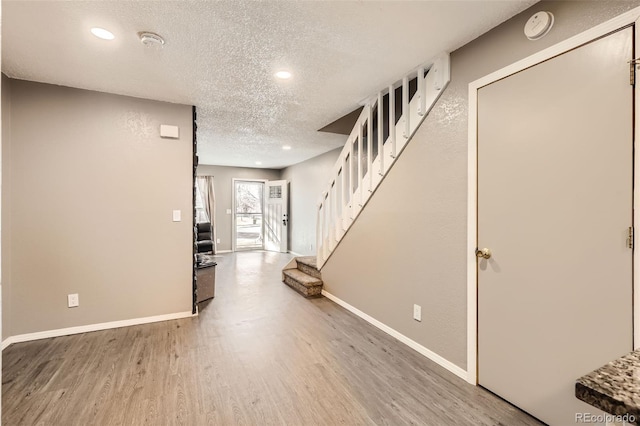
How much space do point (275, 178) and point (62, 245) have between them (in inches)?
237

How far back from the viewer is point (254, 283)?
16.2 feet

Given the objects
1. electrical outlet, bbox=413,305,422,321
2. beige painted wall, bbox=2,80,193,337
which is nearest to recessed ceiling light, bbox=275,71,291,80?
beige painted wall, bbox=2,80,193,337

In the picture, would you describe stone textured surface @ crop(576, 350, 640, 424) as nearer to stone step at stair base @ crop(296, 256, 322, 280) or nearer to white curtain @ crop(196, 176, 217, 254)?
stone step at stair base @ crop(296, 256, 322, 280)

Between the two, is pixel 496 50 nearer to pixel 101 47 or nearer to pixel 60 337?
pixel 101 47

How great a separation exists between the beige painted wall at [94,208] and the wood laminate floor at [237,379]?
0.34m

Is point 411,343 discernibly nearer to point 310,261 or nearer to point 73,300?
point 310,261

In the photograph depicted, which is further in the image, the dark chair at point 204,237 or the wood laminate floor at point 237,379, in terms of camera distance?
the dark chair at point 204,237

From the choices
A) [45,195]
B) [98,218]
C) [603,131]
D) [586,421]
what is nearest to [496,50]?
[603,131]

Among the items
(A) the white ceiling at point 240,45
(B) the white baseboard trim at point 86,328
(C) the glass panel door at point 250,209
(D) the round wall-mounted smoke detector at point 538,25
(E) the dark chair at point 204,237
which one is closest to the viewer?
(D) the round wall-mounted smoke detector at point 538,25

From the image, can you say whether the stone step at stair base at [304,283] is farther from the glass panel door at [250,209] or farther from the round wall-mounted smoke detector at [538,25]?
the glass panel door at [250,209]

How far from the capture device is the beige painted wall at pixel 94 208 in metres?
2.84

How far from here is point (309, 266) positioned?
471 cm

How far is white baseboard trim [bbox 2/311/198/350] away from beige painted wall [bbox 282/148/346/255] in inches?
142

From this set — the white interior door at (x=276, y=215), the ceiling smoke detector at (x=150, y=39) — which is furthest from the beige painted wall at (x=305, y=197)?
the ceiling smoke detector at (x=150, y=39)
